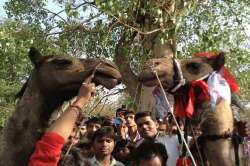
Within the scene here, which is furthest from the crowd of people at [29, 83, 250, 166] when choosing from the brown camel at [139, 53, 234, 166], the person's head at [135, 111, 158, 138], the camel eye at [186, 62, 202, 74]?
the camel eye at [186, 62, 202, 74]

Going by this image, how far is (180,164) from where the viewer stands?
15.2 feet

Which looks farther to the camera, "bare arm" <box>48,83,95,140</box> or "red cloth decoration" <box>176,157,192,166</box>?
"red cloth decoration" <box>176,157,192,166</box>

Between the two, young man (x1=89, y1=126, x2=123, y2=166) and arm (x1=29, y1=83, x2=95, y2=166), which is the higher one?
arm (x1=29, y1=83, x2=95, y2=166)

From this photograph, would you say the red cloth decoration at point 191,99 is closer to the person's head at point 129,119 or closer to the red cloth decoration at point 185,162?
the red cloth decoration at point 185,162

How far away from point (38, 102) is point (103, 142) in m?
1.48

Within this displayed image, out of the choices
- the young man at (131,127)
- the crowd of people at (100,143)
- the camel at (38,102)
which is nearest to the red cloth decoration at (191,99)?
the crowd of people at (100,143)

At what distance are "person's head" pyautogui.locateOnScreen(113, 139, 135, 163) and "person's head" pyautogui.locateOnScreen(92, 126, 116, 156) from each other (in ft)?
2.00

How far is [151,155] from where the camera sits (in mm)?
4844

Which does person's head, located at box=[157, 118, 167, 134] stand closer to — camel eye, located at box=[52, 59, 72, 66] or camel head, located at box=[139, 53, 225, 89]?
camel head, located at box=[139, 53, 225, 89]

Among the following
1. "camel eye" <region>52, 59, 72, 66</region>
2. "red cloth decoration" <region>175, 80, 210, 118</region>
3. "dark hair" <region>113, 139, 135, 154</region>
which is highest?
"camel eye" <region>52, 59, 72, 66</region>

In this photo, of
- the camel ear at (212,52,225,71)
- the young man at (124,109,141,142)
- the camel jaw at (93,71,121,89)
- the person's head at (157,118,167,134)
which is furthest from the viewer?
the young man at (124,109,141,142)

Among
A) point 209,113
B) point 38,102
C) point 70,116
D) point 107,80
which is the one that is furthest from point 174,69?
point 70,116

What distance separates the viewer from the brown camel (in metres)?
4.24

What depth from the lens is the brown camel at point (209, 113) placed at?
13.9 feet
